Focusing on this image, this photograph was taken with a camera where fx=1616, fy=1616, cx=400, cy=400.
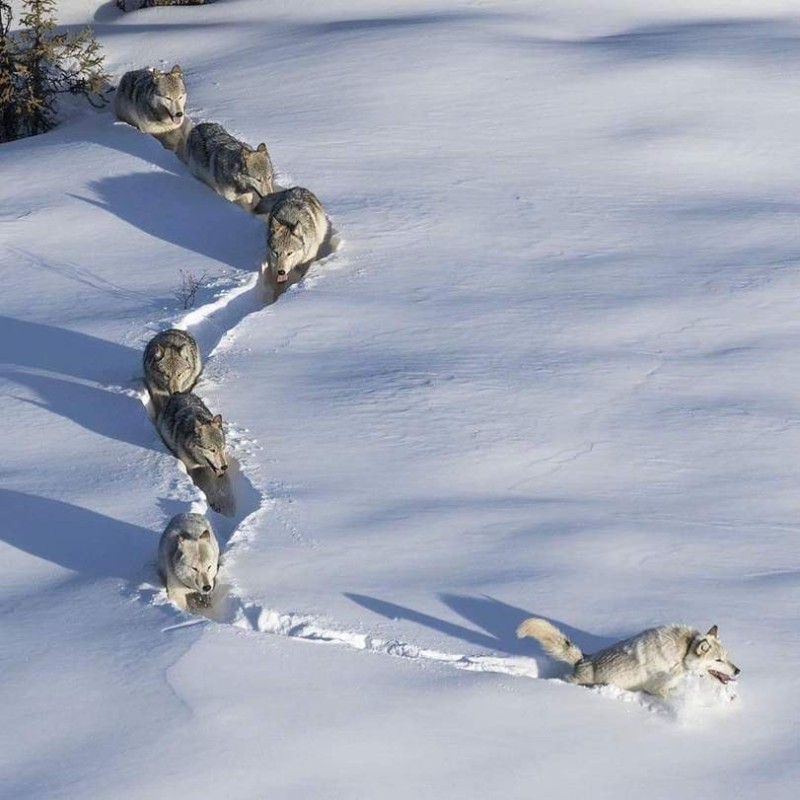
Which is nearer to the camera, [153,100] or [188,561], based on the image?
[188,561]

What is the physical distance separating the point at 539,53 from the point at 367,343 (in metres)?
6.06

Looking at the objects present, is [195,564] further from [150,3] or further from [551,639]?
[150,3]

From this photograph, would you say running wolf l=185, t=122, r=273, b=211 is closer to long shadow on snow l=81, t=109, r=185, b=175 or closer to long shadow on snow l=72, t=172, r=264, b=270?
long shadow on snow l=72, t=172, r=264, b=270

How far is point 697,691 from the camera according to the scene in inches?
307

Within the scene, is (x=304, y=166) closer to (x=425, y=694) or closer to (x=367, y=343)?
(x=367, y=343)

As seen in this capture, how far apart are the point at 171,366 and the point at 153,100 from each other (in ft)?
16.2

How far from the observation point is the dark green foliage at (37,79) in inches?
639

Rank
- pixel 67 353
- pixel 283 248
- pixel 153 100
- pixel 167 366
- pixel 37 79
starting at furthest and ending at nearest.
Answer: pixel 37 79 < pixel 153 100 < pixel 283 248 < pixel 67 353 < pixel 167 366

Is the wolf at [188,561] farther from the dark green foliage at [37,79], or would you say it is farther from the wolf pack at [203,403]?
the dark green foliage at [37,79]

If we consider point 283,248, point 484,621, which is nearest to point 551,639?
point 484,621

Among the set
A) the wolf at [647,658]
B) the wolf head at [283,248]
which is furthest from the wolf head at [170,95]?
the wolf at [647,658]

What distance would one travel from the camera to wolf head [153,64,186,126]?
15016mm

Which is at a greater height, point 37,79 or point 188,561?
point 37,79

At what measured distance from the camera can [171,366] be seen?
428 inches
